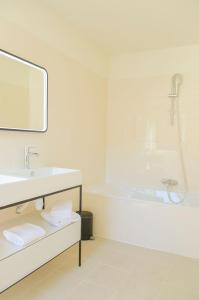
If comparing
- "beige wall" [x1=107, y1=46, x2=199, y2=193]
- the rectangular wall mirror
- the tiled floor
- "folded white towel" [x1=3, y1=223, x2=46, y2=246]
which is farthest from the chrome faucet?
"beige wall" [x1=107, y1=46, x2=199, y2=193]

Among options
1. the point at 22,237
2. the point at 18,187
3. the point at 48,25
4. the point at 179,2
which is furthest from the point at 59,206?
the point at 179,2

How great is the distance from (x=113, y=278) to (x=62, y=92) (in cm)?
185

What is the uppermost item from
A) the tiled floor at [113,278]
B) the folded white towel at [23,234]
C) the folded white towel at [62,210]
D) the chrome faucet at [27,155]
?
the chrome faucet at [27,155]

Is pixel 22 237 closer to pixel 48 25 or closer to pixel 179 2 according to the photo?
pixel 48 25

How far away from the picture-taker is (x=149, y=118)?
330cm

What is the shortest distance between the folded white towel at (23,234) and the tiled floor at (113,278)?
0.43 m

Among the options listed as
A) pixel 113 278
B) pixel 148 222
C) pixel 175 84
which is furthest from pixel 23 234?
pixel 175 84

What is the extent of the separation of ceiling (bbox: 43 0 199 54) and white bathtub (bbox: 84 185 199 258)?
1.82m

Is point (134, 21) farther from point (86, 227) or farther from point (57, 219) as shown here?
point (86, 227)

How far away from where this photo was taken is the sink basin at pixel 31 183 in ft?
4.95

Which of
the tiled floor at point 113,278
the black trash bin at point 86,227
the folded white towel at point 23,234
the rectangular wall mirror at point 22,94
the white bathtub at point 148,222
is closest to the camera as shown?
the folded white towel at point 23,234

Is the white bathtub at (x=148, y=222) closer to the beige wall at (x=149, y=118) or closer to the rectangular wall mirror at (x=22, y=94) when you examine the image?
the beige wall at (x=149, y=118)

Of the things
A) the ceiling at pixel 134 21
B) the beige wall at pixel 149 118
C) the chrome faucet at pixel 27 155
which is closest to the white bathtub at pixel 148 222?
the beige wall at pixel 149 118

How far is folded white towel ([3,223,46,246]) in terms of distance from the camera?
1684mm
